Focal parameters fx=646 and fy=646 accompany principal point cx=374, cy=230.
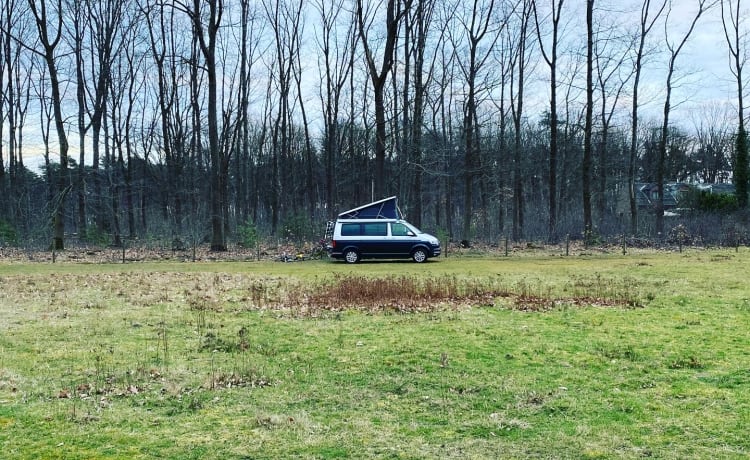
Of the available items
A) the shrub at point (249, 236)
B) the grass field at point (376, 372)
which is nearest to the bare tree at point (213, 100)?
the shrub at point (249, 236)

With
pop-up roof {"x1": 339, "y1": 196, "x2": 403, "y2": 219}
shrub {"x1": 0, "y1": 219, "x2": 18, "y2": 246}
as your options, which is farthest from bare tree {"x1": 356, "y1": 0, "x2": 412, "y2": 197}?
shrub {"x1": 0, "y1": 219, "x2": 18, "y2": 246}

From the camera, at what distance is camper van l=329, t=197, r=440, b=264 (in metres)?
23.8

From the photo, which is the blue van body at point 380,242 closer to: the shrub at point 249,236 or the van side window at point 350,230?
the van side window at point 350,230

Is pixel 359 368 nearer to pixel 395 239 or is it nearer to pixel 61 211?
pixel 395 239

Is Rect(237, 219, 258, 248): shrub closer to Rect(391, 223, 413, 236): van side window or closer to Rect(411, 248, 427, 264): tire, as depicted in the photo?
Rect(391, 223, 413, 236): van side window

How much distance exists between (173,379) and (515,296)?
27.3 ft

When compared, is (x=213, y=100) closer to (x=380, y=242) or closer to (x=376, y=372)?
(x=380, y=242)

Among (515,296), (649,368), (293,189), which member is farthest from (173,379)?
(293,189)

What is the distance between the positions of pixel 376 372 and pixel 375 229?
1671cm

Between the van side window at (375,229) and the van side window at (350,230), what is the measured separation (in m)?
0.23

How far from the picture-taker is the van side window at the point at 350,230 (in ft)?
78.9

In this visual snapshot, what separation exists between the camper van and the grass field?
29.6 feet

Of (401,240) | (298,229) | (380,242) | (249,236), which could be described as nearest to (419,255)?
(401,240)

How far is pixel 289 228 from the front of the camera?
105ft
